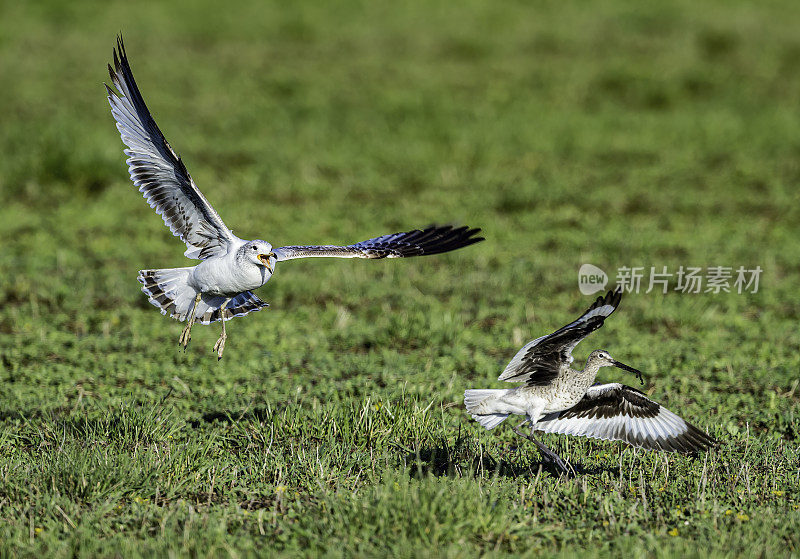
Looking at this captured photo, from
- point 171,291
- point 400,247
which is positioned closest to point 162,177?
point 171,291

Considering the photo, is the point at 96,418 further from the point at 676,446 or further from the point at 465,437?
the point at 676,446

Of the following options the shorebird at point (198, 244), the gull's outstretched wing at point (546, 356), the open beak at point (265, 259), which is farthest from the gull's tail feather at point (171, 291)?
the gull's outstretched wing at point (546, 356)

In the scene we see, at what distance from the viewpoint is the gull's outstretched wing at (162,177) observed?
5824 millimetres

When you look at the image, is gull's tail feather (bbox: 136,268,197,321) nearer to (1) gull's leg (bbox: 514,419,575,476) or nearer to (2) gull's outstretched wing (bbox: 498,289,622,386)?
(2) gull's outstretched wing (bbox: 498,289,622,386)

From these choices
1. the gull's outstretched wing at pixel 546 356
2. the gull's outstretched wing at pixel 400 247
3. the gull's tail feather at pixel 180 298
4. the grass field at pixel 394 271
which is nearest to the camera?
the grass field at pixel 394 271

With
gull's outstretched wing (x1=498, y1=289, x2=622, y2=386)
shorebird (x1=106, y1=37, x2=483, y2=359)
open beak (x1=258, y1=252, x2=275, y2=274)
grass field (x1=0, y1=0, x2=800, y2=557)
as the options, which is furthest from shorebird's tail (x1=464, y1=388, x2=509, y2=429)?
A: open beak (x1=258, y1=252, x2=275, y2=274)

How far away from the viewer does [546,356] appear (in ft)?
18.3

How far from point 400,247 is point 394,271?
13.2 ft

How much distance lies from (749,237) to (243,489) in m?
8.53

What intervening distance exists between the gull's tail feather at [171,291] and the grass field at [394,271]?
2.04 feet

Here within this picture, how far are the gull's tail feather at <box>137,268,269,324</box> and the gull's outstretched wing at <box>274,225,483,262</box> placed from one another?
89 cm

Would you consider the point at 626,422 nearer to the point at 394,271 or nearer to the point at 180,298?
the point at 180,298

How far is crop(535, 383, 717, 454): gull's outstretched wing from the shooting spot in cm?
574

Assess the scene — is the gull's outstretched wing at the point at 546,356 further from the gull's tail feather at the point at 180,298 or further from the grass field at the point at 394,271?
the gull's tail feather at the point at 180,298
